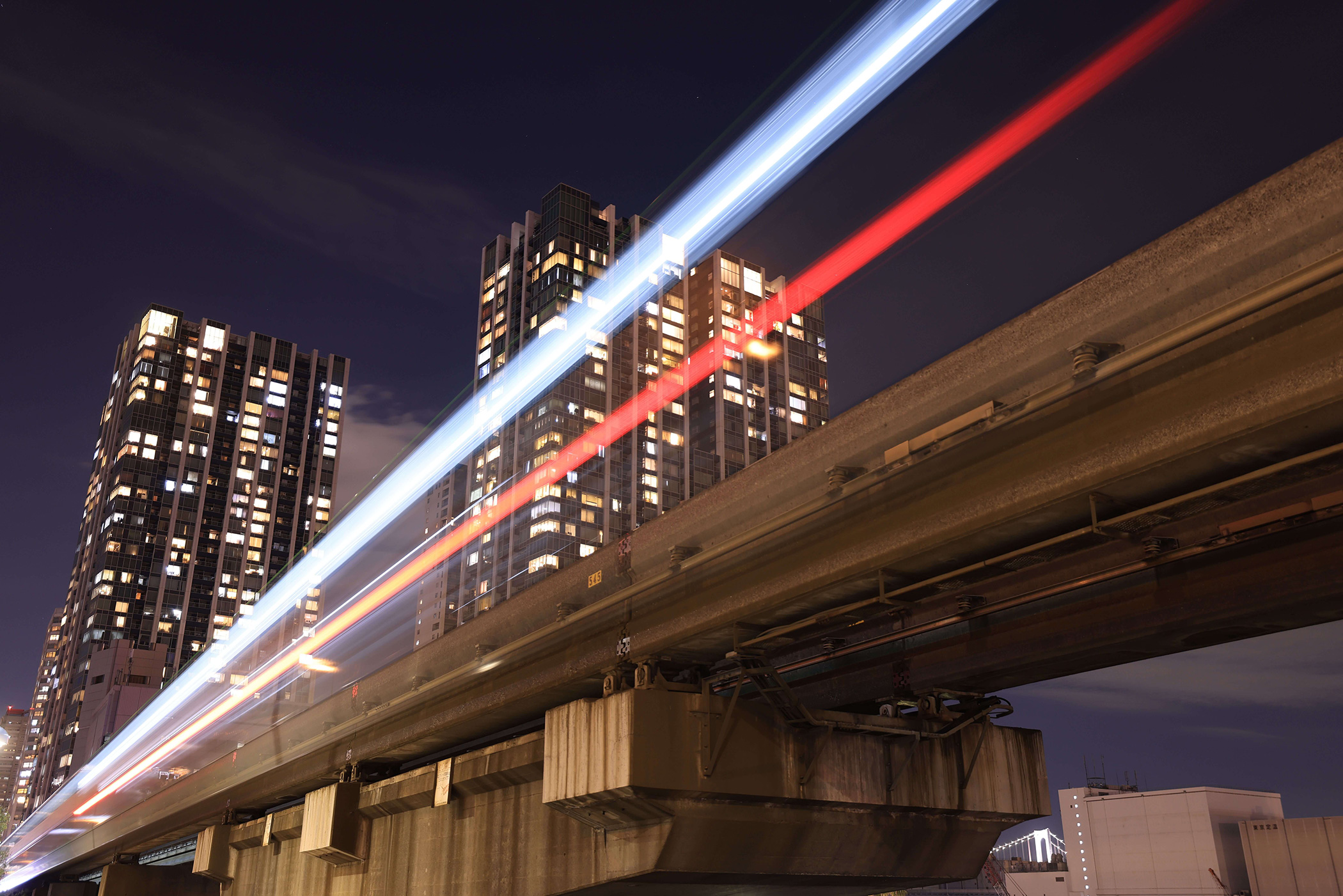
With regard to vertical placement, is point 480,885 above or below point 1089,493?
below

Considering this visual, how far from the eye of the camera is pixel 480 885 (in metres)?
17.8

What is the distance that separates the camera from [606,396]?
165250mm

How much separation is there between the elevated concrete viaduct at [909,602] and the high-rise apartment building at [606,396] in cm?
13361

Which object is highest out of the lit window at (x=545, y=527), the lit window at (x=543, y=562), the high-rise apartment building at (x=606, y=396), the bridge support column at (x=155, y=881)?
the high-rise apartment building at (x=606, y=396)

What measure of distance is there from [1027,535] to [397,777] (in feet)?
51.0

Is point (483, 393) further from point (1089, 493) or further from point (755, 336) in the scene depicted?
point (1089, 493)

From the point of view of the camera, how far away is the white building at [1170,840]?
102 m

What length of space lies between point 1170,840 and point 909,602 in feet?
363

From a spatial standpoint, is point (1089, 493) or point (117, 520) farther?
point (117, 520)

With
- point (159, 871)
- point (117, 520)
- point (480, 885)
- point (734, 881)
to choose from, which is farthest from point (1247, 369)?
point (117, 520)

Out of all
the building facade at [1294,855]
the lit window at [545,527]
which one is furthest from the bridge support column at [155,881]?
the lit window at [545,527]

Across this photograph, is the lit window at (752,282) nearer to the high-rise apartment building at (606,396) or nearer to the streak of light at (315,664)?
the high-rise apartment building at (606,396)

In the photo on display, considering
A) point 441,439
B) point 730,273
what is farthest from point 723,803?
point 730,273

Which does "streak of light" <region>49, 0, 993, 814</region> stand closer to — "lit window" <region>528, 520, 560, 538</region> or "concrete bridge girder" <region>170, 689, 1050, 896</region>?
"concrete bridge girder" <region>170, 689, 1050, 896</region>
